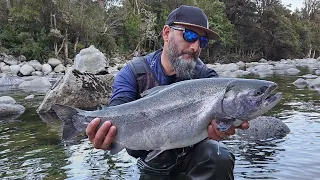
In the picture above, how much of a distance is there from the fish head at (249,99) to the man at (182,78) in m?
0.95

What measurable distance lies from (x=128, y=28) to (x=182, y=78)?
3642 centimetres

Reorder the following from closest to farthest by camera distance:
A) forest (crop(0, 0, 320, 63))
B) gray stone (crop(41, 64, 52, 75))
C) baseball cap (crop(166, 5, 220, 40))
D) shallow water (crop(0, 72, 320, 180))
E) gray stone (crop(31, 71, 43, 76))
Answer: baseball cap (crop(166, 5, 220, 40)) < shallow water (crop(0, 72, 320, 180)) < gray stone (crop(31, 71, 43, 76)) < gray stone (crop(41, 64, 52, 75)) < forest (crop(0, 0, 320, 63))

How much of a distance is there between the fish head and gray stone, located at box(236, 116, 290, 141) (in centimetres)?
402

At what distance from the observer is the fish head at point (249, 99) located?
9.61 feet

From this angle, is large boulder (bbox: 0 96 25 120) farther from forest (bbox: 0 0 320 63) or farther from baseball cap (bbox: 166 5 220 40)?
forest (bbox: 0 0 320 63)

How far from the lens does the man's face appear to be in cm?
398

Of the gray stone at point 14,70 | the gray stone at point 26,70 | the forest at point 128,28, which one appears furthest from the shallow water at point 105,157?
the forest at point 128,28

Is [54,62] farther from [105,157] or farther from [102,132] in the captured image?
[102,132]

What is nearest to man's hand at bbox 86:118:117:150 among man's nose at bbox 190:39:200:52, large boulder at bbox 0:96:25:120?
man's nose at bbox 190:39:200:52

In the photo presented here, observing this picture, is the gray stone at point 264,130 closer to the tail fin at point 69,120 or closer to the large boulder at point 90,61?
the tail fin at point 69,120

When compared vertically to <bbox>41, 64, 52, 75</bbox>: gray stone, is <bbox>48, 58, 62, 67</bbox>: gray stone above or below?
above

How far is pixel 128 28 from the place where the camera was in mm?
39875

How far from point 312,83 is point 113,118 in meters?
13.4

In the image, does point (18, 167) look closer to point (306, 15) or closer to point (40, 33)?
point (40, 33)
